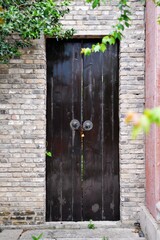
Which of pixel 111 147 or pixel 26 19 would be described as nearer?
pixel 26 19

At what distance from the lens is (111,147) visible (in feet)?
15.4

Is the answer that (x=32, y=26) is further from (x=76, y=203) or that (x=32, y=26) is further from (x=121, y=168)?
(x=76, y=203)

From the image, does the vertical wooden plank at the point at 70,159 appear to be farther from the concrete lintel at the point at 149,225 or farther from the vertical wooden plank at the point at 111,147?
the concrete lintel at the point at 149,225

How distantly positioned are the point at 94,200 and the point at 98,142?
794mm

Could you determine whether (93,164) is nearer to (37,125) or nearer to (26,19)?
(37,125)

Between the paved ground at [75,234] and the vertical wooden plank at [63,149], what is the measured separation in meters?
0.35

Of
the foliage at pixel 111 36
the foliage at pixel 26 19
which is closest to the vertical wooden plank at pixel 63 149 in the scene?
the foliage at pixel 26 19

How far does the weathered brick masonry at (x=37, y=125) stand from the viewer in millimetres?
4484

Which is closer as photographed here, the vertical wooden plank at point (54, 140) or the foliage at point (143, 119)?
the foliage at point (143, 119)

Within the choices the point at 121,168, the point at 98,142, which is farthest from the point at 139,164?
the point at 98,142

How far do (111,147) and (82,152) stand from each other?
401mm

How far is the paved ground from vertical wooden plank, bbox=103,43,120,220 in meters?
0.35

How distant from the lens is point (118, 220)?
4.67m

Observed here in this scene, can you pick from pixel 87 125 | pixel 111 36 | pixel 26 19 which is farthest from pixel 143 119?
pixel 87 125
